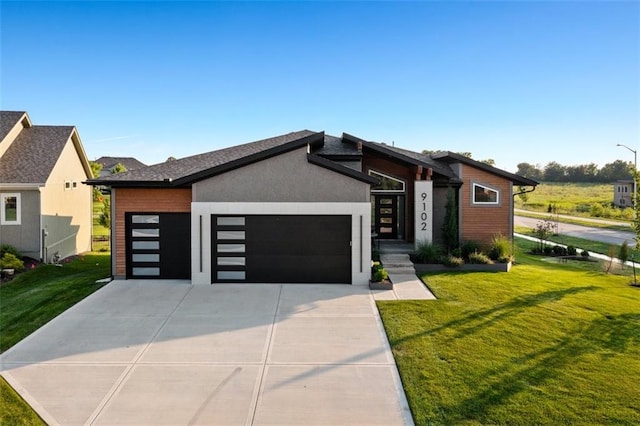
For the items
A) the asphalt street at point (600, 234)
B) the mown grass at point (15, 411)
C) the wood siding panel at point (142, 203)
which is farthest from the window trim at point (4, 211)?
the asphalt street at point (600, 234)

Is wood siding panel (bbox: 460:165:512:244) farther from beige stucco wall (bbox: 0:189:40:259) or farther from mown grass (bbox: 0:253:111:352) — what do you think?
beige stucco wall (bbox: 0:189:40:259)

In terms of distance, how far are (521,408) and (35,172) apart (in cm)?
1851

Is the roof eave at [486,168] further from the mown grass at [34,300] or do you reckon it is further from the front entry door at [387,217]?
the mown grass at [34,300]

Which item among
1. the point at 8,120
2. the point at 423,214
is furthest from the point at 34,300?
the point at 423,214

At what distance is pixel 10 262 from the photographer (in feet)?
47.1

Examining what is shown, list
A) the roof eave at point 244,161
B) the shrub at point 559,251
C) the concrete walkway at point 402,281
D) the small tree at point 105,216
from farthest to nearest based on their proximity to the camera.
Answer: the small tree at point 105,216, the shrub at point 559,251, the roof eave at point 244,161, the concrete walkway at point 402,281

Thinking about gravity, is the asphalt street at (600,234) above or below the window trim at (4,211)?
below

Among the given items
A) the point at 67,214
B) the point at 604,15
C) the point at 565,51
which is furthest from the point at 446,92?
the point at 67,214

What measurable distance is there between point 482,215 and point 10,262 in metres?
17.6

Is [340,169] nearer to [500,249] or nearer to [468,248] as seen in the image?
[468,248]

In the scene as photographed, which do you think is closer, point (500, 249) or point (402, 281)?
point (402, 281)

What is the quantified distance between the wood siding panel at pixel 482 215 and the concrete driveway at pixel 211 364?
7777 millimetres

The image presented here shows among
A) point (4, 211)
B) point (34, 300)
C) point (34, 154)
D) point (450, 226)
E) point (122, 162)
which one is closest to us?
point (34, 300)

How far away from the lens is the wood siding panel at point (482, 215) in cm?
1627
